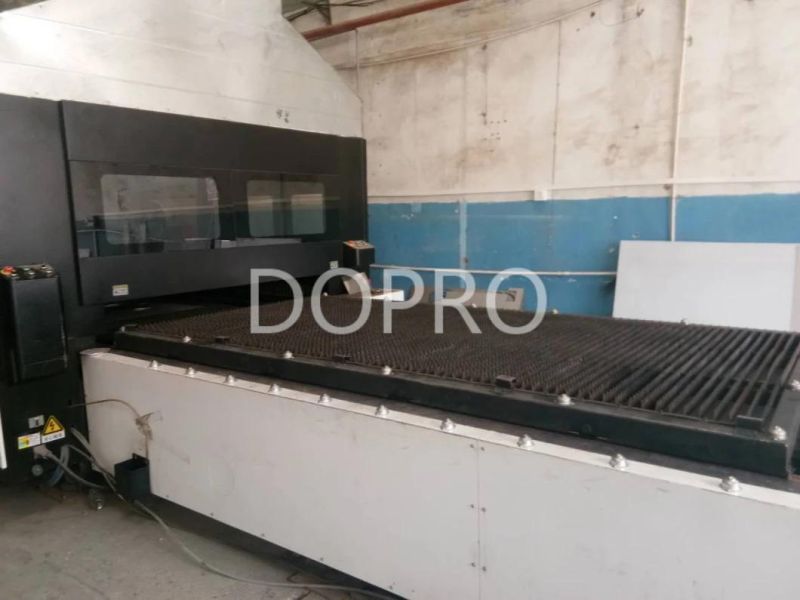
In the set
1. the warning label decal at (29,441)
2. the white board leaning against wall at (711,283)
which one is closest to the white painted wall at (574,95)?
the white board leaning against wall at (711,283)

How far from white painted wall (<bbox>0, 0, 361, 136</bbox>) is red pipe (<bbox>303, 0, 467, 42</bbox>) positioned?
43 centimetres

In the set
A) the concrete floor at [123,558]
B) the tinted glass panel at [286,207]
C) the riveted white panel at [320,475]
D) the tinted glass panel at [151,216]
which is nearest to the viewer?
the riveted white panel at [320,475]

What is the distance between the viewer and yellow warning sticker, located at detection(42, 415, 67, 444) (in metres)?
1.60

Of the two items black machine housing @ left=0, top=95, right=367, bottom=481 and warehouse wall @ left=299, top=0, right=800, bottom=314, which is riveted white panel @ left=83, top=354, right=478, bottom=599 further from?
warehouse wall @ left=299, top=0, right=800, bottom=314

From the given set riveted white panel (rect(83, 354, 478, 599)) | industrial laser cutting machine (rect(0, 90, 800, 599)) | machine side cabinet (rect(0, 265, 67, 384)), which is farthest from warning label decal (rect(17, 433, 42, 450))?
riveted white panel (rect(83, 354, 478, 599))

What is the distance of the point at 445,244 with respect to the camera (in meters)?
2.85

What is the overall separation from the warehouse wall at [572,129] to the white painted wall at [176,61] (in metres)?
0.50

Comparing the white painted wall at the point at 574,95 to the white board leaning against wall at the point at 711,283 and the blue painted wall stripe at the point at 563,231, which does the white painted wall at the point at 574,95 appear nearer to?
the blue painted wall stripe at the point at 563,231

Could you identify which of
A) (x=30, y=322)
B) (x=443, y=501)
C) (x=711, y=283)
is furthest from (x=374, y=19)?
(x=443, y=501)

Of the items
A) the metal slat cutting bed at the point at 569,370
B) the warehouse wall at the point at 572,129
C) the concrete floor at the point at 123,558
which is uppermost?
the warehouse wall at the point at 572,129

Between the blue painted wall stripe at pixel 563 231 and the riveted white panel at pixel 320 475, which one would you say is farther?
the blue painted wall stripe at pixel 563 231

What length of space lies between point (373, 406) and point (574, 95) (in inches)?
73.9

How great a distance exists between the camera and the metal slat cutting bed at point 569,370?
806mm

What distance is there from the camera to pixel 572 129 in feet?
7.96
